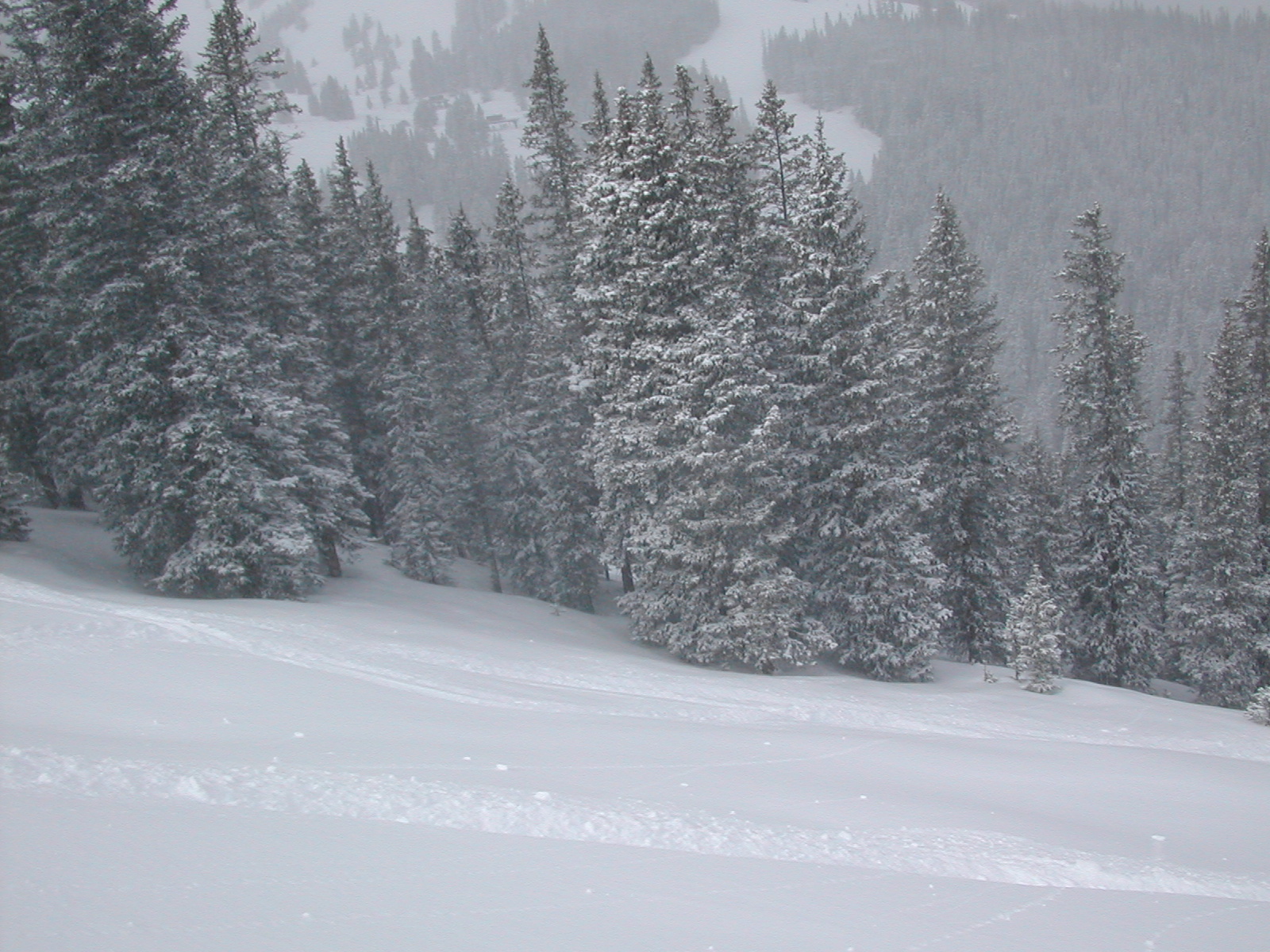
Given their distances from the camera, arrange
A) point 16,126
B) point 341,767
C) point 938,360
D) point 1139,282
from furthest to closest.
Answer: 1. point 1139,282
2. point 938,360
3. point 16,126
4. point 341,767

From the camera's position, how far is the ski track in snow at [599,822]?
20.8 ft

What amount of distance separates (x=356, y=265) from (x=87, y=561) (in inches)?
590

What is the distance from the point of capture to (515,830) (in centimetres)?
646

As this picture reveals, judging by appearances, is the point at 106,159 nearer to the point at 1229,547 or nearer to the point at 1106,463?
the point at 1106,463

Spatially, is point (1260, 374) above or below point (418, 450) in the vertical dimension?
above

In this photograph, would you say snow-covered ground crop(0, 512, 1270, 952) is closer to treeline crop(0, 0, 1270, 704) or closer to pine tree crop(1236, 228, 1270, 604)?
treeline crop(0, 0, 1270, 704)

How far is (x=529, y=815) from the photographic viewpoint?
678cm

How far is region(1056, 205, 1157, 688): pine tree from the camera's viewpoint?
83.3 feet

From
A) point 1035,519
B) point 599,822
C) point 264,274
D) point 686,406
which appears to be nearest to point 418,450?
point 264,274

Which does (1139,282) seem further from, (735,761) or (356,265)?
(735,761)

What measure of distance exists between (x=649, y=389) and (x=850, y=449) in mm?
5802

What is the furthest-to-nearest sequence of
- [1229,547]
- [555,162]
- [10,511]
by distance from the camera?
[555,162]
[1229,547]
[10,511]

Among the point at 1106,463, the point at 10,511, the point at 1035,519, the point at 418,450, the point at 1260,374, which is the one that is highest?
the point at 1260,374

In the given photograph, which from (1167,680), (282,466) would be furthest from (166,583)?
(1167,680)
